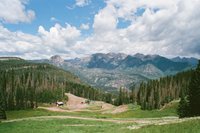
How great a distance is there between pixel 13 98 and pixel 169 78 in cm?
7970

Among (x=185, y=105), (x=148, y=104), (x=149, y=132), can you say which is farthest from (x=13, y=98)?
(x=149, y=132)

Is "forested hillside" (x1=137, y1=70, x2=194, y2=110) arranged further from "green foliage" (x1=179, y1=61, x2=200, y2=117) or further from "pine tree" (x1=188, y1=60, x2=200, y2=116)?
"pine tree" (x1=188, y1=60, x2=200, y2=116)

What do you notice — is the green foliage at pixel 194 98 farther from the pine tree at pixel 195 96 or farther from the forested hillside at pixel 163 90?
the forested hillside at pixel 163 90

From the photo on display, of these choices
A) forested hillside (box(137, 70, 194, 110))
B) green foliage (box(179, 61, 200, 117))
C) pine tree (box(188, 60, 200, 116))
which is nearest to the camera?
pine tree (box(188, 60, 200, 116))

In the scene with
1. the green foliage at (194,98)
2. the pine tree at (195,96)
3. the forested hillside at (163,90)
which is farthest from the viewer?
the forested hillside at (163,90)

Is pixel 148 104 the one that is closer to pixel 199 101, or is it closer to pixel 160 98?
pixel 160 98

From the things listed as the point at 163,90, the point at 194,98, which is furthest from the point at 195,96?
the point at 163,90

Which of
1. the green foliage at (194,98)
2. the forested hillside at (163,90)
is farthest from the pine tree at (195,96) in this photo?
the forested hillside at (163,90)

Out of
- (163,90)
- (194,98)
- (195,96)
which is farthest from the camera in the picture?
(163,90)

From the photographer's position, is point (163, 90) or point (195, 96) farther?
point (163, 90)

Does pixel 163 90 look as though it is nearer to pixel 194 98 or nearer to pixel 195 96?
pixel 194 98

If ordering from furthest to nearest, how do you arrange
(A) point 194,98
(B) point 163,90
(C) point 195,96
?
(B) point 163,90, (A) point 194,98, (C) point 195,96

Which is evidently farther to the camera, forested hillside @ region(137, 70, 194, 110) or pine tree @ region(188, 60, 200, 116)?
forested hillside @ region(137, 70, 194, 110)

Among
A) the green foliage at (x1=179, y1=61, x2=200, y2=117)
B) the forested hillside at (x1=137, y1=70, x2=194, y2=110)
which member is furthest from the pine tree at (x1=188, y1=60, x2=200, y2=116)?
the forested hillside at (x1=137, y1=70, x2=194, y2=110)
